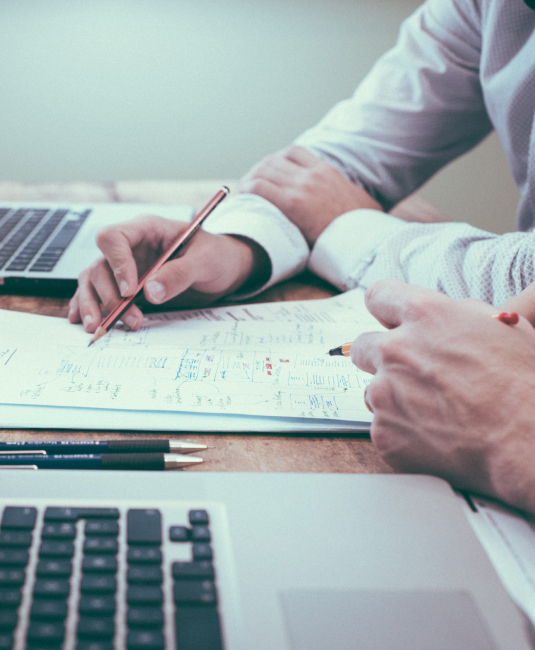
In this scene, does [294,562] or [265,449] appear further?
[265,449]

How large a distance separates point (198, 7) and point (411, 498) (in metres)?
1.81

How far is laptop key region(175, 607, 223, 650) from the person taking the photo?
0.72ft

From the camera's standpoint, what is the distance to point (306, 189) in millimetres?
777

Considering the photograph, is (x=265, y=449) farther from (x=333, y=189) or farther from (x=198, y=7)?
(x=198, y=7)

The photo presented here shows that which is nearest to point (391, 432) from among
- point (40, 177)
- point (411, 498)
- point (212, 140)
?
point (411, 498)

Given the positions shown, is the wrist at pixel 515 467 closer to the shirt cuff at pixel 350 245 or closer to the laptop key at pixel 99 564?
the laptop key at pixel 99 564

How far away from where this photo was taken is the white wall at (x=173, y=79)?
1.69 metres

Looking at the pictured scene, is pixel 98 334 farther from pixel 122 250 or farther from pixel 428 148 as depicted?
pixel 428 148

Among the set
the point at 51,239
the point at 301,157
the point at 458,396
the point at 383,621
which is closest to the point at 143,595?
the point at 383,621

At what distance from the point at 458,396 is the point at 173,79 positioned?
1.75 metres

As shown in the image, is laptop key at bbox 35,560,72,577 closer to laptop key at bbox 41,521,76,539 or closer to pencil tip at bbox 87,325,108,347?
laptop key at bbox 41,521,76,539

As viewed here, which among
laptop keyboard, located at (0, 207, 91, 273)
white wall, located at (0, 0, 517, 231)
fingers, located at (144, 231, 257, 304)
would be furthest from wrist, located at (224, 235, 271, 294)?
white wall, located at (0, 0, 517, 231)

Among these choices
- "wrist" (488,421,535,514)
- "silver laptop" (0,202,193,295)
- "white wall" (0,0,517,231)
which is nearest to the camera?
"wrist" (488,421,535,514)

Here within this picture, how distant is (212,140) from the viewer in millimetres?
1884
